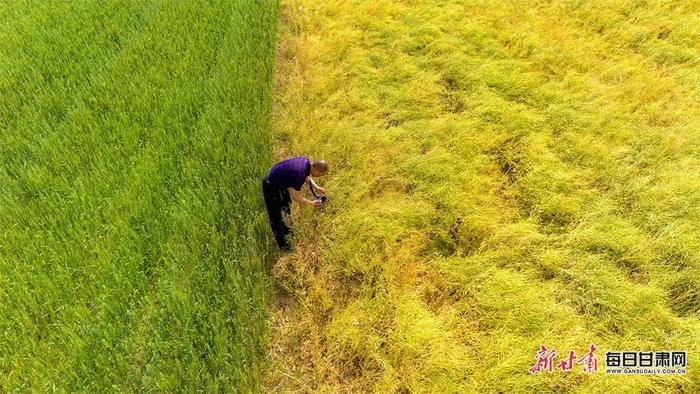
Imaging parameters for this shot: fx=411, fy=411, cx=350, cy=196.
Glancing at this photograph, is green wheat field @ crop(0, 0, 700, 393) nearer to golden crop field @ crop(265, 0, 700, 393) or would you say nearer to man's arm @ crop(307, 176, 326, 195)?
golden crop field @ crop(265, 0, 700, 393)

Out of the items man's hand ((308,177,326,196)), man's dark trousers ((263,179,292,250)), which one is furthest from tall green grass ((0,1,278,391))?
man's hand ((308,177,326,196))

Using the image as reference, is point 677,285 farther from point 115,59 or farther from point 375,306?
point 115,59

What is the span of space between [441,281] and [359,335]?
2.61 feet

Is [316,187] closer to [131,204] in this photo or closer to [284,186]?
[284,186]

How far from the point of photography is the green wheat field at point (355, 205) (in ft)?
9.30

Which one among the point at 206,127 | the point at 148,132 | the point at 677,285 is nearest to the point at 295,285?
the point at 206,127

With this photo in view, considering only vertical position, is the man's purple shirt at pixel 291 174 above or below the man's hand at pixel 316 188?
above

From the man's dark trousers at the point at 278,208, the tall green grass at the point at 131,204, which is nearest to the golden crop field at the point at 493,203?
the man's dark trousers at the point at 278,208

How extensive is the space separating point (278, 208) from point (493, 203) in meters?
1.94

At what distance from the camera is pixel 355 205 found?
3852mm

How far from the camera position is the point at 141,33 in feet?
18.9

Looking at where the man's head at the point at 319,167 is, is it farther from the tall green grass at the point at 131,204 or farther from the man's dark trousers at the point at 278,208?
the tall green grass at the point at 131,204

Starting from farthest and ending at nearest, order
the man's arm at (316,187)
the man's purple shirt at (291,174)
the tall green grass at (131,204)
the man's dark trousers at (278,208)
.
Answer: the man's arm at (316,187)
the man's dark trousers at (278,208)
the man's purple shirt at (291,174)
the tall green grass at (131,204)

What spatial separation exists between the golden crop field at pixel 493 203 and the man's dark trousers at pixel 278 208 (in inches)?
6.4
